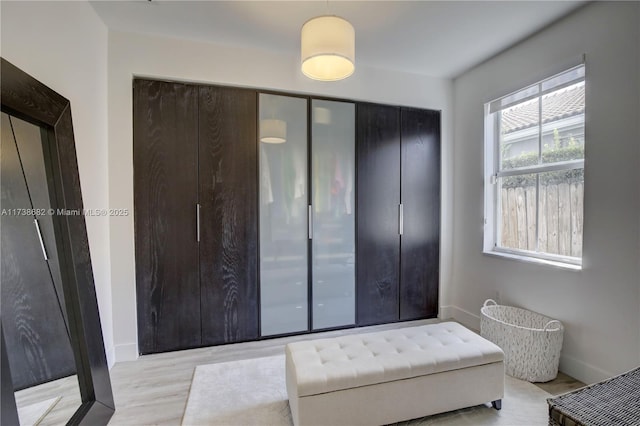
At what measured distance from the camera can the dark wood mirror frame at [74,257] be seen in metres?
1.54

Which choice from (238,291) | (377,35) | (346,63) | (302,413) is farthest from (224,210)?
(377,35)

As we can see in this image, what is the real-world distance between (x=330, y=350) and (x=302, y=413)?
1.22 feet

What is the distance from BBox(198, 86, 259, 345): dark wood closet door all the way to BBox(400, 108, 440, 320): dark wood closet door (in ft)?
5.33

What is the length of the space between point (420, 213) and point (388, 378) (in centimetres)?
209

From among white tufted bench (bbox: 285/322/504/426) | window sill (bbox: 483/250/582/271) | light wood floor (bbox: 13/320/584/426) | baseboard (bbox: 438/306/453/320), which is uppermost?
window sill (bbox: 483/250/582/271)

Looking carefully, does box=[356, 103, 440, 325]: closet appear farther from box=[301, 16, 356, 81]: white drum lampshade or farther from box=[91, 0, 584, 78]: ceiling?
box=[301, 16, 356, 81]: white drum lampshade

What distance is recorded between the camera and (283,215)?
2.88 metres

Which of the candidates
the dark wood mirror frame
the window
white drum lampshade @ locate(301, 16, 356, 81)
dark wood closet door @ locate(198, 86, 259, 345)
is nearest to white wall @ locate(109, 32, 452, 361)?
dark wood closet door @ locate(198, 86, 259, 345)

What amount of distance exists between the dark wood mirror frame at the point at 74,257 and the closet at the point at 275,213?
2.32 ft

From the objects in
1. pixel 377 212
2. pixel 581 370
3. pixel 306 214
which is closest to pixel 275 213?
pixel 306 214

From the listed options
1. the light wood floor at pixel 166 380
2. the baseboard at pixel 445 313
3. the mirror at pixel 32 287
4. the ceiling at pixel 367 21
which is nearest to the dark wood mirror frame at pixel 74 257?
the mirror at pixel 32 287

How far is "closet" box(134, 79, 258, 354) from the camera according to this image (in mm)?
2545

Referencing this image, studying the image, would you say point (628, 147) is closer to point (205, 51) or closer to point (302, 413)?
point (302, 413)

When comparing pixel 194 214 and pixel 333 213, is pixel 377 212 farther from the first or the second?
Answer: pixel 194 214
